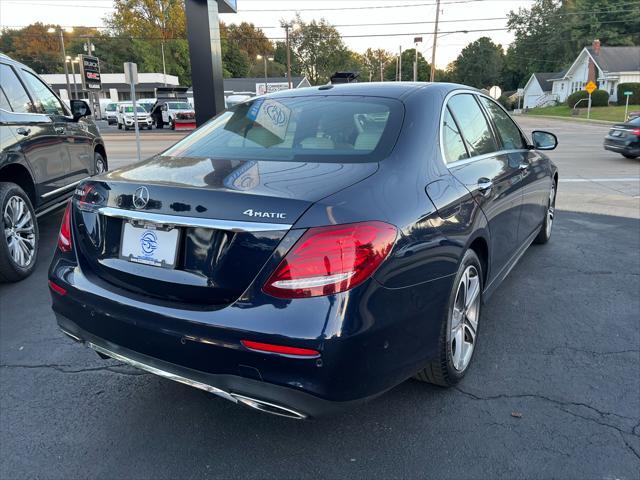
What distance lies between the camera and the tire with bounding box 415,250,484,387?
8.56 feet

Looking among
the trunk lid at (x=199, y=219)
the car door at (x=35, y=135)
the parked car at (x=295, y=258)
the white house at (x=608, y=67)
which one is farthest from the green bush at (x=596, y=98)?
the trunk lid at (x=199, y=219)

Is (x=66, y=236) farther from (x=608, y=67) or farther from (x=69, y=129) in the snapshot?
(x=608, y=67)

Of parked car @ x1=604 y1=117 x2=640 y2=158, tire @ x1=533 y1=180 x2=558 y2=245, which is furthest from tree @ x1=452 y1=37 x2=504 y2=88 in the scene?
tire @ x1=533 y1=180 x2=558 y2=245

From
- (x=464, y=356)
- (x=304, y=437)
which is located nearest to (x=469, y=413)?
(x=464, y=356)

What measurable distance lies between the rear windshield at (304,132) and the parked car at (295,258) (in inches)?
0.5

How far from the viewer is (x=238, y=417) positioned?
2.72m

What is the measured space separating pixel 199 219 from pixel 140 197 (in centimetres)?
36

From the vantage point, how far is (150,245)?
7.39 ft

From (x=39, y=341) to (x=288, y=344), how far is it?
253 centimetres

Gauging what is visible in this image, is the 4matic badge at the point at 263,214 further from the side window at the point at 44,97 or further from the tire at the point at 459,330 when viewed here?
the side window at the point at 44,97

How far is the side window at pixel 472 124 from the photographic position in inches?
128

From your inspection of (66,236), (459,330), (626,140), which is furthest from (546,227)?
(626,140)

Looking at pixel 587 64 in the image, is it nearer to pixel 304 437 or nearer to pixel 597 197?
pixel 597 197

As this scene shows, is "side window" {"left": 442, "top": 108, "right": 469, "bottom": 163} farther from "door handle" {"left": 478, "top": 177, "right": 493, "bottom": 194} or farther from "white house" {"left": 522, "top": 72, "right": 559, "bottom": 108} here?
"white house" {"left": 522, "top": 72, "right": 559, "bottom": 108}
